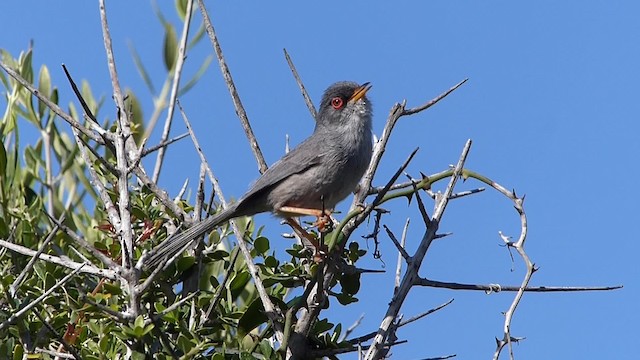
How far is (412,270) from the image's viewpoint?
3.43 meters

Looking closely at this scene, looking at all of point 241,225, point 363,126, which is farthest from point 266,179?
point 363,126

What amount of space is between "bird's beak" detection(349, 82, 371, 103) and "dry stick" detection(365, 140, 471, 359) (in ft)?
9.20

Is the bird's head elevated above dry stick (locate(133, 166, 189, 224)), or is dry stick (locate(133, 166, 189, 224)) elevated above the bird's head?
the bird's head

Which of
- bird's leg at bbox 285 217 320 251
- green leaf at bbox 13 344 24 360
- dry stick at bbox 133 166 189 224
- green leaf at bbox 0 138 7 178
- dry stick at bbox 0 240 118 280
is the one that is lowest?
green leaf at bbox 13 344 24 360

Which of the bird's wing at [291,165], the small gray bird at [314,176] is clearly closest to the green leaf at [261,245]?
the small gray bird at [314,176]

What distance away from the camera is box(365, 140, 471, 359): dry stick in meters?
3.25

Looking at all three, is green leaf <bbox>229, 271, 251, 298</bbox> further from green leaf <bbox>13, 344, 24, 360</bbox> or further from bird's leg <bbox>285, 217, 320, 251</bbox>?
green leaf <bbox>13, 344, 24, 360</bbox>

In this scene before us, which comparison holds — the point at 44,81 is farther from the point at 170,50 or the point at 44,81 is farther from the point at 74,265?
the point at 74,265

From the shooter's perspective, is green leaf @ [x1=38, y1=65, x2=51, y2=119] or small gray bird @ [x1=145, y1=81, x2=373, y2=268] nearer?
small gray bird @ [x1=145, y1=81, x2=373, y2=268]

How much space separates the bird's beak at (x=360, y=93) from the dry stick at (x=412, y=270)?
2803 mm

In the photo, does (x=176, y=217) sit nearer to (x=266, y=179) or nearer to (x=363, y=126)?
(x=266, y=179)

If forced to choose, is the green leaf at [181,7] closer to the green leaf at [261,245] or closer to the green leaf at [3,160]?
the green leaf at [3,160]

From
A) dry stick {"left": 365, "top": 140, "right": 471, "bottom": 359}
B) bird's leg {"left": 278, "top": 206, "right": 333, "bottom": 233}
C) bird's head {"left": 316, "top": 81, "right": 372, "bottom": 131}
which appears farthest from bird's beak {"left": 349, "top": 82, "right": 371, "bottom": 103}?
dry stick {"left": 365, "top": 140, "right": 471, "bottom": 359}

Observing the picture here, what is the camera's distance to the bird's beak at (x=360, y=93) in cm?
639
